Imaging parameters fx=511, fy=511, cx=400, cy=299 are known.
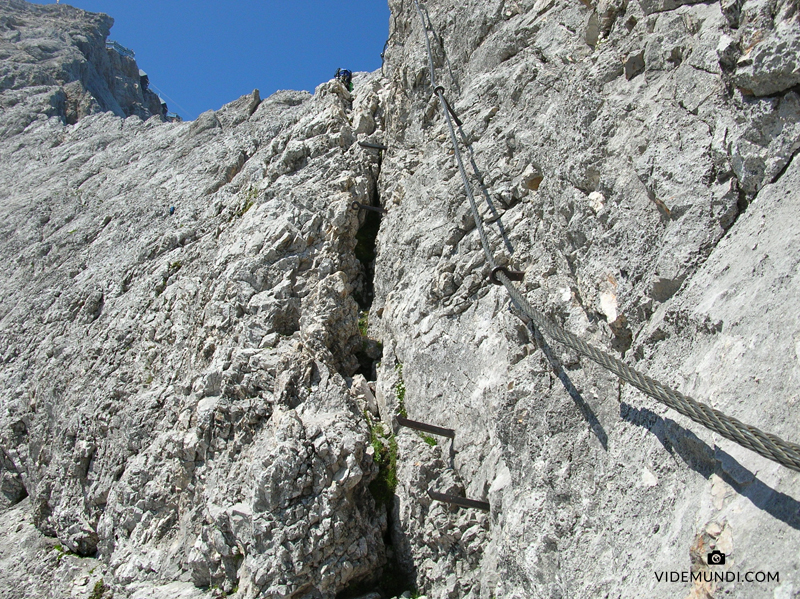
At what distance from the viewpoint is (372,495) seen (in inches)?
355

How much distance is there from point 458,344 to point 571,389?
8.58 feet

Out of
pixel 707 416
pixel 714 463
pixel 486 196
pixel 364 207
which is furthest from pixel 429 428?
pixel 364 207

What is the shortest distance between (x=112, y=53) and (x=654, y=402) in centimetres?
6772

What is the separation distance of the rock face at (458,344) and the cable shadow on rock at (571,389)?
32 millimetres

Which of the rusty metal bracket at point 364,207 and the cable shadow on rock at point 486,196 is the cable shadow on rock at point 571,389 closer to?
the cable shadow on rock at point 486,196

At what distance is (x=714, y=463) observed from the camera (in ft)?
13.5

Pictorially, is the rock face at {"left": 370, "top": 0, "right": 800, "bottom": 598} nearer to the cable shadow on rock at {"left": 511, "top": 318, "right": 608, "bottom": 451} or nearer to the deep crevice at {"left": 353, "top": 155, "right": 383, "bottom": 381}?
the cable shadow on rock at {"left": 511, "top": 318, "right": 608, "bottom": 451}

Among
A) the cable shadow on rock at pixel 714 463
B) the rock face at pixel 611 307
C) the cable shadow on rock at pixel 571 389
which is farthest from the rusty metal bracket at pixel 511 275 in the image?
the cable shadow on rock at pixel 714 463

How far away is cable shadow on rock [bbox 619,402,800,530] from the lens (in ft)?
11.0

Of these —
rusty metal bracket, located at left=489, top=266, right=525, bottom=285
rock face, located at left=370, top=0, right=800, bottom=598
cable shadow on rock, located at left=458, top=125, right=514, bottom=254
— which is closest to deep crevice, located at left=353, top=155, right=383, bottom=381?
rock face, located at left=370, top=0, right=800, bottom=598

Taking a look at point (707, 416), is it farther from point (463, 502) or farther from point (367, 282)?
point (367, 282)

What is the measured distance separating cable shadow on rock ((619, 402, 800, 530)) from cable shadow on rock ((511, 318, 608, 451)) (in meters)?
0.38

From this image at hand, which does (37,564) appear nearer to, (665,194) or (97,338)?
(97,338)

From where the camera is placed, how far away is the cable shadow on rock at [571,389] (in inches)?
231
